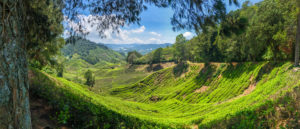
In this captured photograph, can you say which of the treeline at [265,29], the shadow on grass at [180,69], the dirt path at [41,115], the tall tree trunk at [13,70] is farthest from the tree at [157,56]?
the tall tree trunk at [13,70]

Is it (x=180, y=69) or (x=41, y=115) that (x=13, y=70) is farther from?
(x=180, y=69)

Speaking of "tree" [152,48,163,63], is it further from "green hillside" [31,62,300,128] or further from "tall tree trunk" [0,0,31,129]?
"tall tree trunk" [0,0,31,129]

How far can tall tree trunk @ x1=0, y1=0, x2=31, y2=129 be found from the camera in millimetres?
2236

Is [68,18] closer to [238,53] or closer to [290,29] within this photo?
[290,29]

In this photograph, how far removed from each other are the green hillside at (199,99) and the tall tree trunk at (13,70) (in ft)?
6.72

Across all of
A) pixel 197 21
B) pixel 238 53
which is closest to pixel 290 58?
pixel 238 53

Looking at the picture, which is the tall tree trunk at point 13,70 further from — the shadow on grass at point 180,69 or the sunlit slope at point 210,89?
the shadow on grass at point 180,69

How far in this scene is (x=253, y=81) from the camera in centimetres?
2925

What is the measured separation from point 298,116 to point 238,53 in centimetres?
4196

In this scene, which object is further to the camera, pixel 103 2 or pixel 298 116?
pixel 103 2

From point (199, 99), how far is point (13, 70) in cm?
4167

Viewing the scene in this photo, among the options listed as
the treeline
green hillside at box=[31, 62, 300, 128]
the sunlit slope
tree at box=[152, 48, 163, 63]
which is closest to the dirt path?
green hillside at box=[31, 62, 300, 128]

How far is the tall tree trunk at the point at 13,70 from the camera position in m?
2.24

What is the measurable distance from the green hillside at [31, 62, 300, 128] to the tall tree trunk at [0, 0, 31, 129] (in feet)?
6.72
